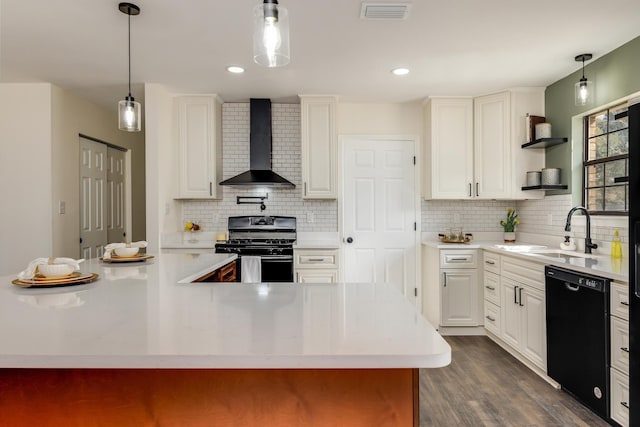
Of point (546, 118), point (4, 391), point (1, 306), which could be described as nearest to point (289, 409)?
point (4, 391)

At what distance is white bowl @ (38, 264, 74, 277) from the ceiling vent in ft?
7.08

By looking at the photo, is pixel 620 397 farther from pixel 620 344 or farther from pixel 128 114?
pixel 128 114

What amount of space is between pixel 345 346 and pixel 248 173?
138 inches

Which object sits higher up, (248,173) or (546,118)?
(546,118)

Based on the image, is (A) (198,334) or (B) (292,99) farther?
(B) (292,99)

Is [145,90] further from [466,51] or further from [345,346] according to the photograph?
[345,346]

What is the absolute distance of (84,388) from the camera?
3.42 ft

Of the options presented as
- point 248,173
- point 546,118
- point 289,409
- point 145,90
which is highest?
point 145,90

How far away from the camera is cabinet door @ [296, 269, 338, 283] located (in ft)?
13.0

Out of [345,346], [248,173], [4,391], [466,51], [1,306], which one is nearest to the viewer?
[345,346]

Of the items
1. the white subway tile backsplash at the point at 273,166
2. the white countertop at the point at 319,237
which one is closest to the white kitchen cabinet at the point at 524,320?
the white countertop at the point at 319,237

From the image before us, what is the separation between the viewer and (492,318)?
3686 millimetres

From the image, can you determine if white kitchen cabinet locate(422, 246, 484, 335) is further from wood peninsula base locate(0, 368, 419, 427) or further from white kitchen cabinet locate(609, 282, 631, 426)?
wood peninsula base locate(0, 368, 419, 427)

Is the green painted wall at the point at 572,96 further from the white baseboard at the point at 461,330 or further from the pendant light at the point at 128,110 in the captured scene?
the pendant light at the point at 128,110
